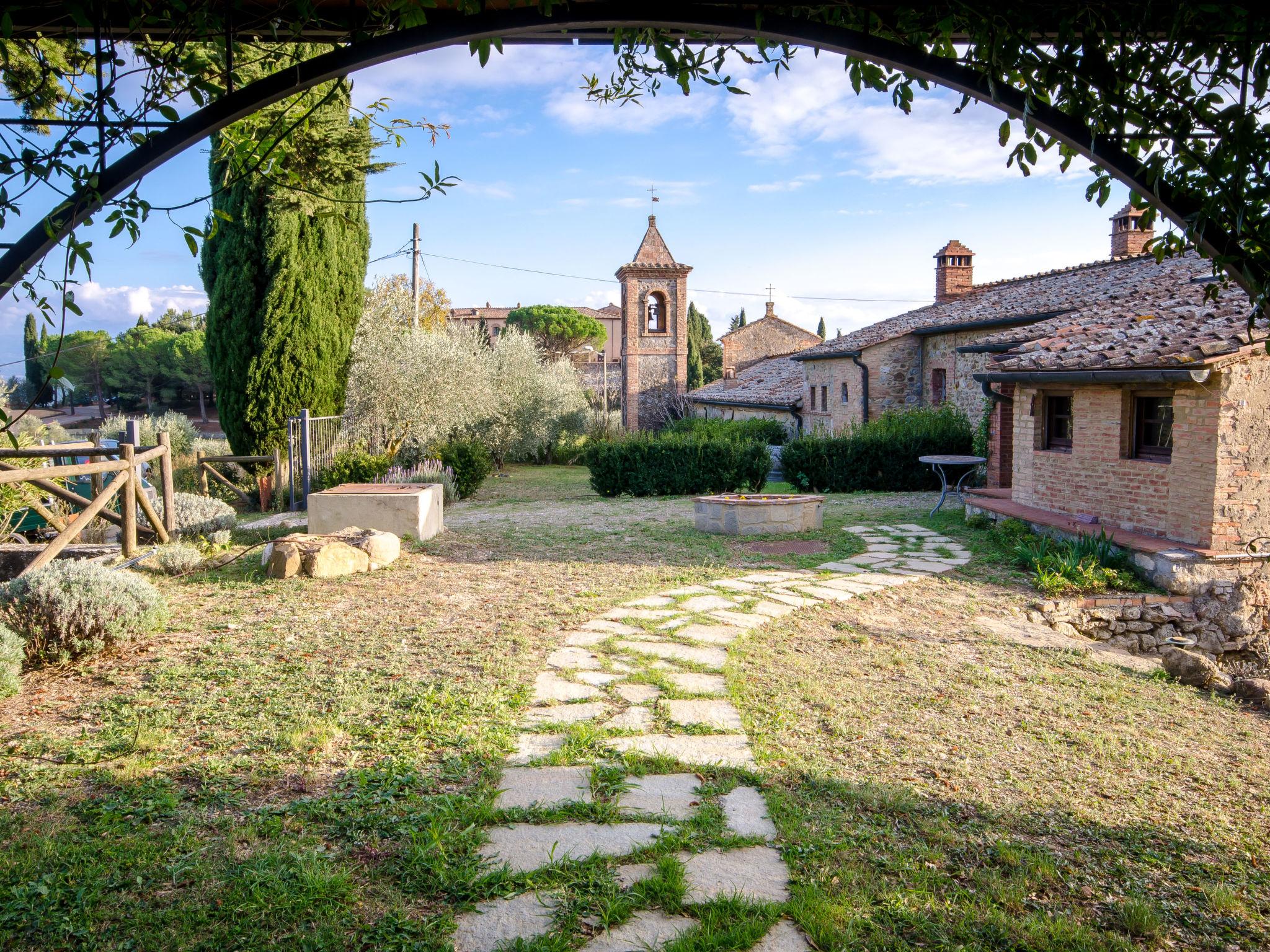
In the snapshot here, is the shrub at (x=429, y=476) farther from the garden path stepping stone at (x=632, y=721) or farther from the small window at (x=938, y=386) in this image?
the small window at (x=938, y=386)

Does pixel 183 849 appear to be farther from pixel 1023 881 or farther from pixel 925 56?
pixel 925 56

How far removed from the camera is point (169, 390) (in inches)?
1688

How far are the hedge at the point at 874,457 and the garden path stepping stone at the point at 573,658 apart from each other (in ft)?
36.7

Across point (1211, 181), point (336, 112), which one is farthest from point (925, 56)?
point (336, 112)

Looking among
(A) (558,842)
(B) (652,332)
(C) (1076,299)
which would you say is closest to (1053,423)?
(C) (1076,299)

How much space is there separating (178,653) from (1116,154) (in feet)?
17.6

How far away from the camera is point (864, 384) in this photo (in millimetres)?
20375

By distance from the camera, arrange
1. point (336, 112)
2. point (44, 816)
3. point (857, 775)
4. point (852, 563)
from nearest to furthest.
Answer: point (44, 816)
point (857, 775)
point (852, 563)
point (336, 112)

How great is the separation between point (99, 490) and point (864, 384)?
54.6 feet

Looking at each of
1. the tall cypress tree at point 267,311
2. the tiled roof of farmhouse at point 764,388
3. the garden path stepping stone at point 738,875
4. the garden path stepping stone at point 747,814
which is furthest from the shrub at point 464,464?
the tiled roof of farmhouse at point 764,388

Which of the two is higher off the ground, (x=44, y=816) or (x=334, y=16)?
(x=334, y=16)

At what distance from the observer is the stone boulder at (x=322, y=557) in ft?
23.9

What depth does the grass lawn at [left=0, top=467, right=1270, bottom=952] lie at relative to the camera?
246 cm

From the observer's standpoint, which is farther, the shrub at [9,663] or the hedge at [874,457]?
the hedge at [874,457]
